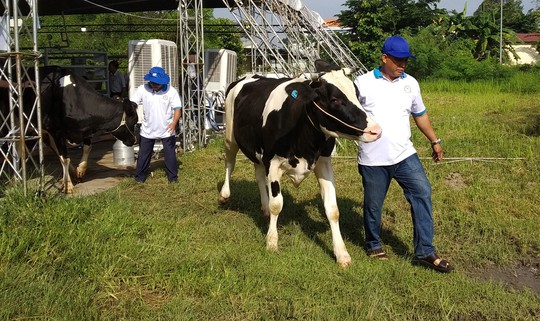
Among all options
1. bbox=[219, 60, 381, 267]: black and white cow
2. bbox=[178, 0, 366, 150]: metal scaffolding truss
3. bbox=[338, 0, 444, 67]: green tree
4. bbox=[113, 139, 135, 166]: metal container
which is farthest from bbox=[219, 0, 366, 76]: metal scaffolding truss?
bbox=[338, 0, 444, 67]: green tree

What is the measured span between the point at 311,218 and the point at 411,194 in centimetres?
157

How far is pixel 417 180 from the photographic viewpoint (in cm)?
438

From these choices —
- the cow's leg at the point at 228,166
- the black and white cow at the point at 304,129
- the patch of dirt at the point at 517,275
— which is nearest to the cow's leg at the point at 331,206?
the black and white cow at the point at 304,129

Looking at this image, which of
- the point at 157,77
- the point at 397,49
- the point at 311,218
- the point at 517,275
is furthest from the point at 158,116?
the point at 517,275

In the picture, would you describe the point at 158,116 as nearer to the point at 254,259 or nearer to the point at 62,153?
the point at 62,153

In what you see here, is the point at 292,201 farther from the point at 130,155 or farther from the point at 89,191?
the point at 130,155

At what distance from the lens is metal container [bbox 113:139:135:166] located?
9.09 metres

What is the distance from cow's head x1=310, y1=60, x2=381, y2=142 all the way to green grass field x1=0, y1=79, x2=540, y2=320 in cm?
109

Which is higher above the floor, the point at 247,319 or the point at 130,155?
the point at 247,319

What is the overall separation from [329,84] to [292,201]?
2.42 m

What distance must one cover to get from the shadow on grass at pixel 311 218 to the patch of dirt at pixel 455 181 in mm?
1513

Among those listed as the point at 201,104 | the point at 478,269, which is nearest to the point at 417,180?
the point at 478,269

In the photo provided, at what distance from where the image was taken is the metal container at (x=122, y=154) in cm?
909

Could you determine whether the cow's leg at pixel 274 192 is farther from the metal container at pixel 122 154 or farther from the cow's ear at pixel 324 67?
the metal container at pixel 122 154
